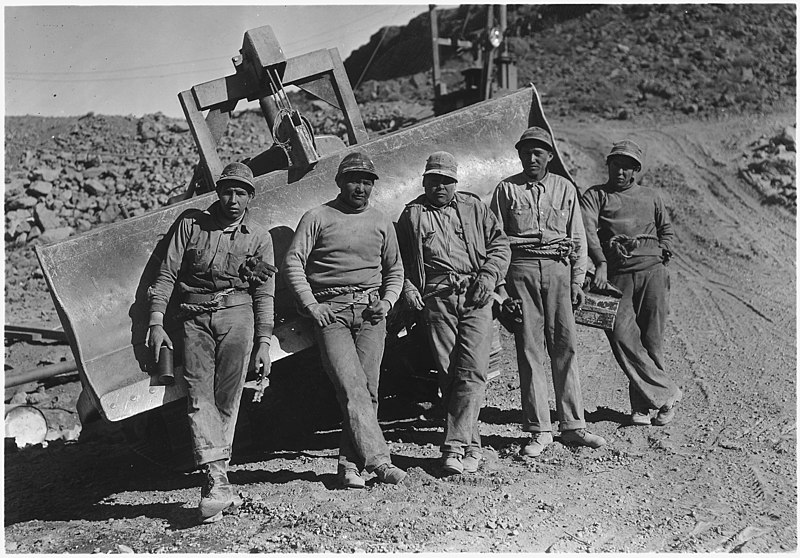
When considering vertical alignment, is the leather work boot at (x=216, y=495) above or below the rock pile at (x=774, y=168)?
above

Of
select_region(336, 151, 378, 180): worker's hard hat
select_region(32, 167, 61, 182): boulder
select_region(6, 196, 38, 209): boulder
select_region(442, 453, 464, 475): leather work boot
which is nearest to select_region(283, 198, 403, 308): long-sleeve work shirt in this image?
select_region(336, 151, 378, 180): worker's hard hat

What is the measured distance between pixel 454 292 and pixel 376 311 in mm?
519

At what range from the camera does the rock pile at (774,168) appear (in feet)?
39.0

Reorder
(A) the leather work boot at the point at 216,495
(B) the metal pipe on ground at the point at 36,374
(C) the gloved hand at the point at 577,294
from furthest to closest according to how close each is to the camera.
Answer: (B) the metal pipe on ground at the point at 36,374
(C) the gloved hand at the point at 577,294
(A) the leather work boot at the point at 216,495

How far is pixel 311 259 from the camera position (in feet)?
16.2

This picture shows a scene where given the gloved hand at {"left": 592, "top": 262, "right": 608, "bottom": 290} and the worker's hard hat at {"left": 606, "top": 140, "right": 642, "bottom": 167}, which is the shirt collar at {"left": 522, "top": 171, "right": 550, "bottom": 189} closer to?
the worker's hard hat at {"left": 606, "top": 140, "right": 642, "bottom": 167}

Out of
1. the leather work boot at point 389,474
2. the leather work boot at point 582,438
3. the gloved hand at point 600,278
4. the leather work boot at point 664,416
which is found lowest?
the leather work boot at point 664,416

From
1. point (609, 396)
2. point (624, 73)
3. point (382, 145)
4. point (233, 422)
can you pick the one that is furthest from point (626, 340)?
point (624, 73)

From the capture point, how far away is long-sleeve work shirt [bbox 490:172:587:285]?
5320 mm

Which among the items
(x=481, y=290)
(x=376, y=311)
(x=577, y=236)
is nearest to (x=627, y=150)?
(x=577, y=236)

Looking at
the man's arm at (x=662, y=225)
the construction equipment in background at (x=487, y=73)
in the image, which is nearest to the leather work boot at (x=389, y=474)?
the man's arm at (x=662, y=225)

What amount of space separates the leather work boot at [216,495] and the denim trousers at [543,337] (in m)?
1.97

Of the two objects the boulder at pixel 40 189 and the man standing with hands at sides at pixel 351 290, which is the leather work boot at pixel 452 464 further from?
the boulder at pixel 40 189

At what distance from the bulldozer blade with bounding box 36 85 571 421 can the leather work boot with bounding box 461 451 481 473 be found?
1.23m
